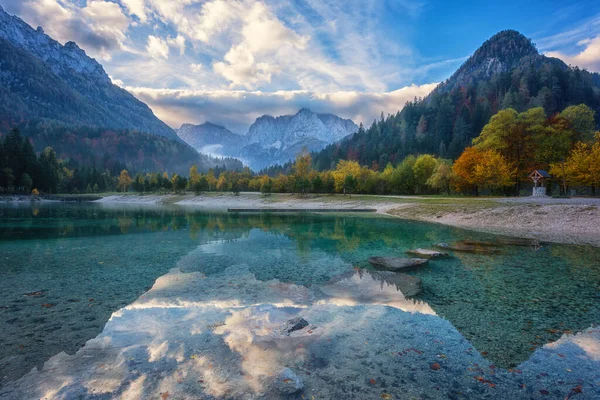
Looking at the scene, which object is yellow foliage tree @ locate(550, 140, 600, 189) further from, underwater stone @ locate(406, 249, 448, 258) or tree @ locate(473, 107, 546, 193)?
underwater stone @ locate(406, 249, 448, 258)

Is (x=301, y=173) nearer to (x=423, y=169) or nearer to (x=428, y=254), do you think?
(x=423, y=169)

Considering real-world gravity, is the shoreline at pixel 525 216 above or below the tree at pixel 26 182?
below

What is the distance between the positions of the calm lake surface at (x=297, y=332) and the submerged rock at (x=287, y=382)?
6 cm

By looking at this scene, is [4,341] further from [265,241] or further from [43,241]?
[43,241]

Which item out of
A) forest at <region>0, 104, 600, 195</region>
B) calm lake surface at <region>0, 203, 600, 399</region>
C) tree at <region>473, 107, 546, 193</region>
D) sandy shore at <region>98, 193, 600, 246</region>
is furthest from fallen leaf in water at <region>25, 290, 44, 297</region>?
tree at <region>473, 107, 546, 193</region>

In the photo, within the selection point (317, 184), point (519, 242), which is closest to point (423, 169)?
point (317, 184)

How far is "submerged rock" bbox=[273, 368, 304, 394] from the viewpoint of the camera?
6.46 m

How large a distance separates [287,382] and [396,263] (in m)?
13.1

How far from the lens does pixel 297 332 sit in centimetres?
937

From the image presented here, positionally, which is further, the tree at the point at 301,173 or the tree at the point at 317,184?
the tree at the point at 301,173

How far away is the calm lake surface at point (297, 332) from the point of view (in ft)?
22.1

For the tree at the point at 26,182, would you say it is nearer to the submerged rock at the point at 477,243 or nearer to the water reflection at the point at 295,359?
the water reflection at the point at 295,359

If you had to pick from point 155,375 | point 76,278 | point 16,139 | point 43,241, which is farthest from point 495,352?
point 16,139

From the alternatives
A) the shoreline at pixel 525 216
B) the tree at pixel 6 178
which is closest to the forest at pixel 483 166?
the tree at pixel 6 178
